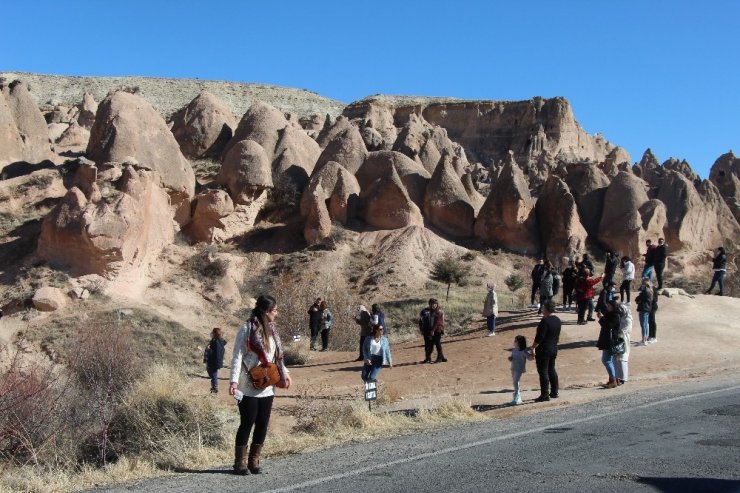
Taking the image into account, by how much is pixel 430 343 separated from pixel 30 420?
30.6 feet

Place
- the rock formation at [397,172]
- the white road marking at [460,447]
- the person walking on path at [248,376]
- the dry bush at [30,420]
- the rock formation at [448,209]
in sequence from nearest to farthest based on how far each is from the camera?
the white road marking at [460,447], the person walking on path at [248,376], the dry bush at [30,420], the rock formation at [448,209], the rock formation at [397,172]

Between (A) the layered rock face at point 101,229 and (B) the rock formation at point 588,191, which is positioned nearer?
(A) the layered rock face at point 101,229

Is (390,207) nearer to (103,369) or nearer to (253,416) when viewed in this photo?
(103,369)

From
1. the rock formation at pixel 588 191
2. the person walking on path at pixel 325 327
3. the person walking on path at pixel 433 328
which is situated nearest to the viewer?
the person walking on path at pixel 433 328

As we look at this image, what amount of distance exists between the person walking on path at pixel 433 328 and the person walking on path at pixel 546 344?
4.91 meters

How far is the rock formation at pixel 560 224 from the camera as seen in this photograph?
33.8 metres

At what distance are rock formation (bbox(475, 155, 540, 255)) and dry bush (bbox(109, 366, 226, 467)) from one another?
2426 cm

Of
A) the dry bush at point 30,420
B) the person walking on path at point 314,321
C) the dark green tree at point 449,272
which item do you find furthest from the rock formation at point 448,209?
the dry bush at point 30,420

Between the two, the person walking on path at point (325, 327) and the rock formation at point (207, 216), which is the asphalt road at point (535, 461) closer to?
the person walking on path at point (325, 327)

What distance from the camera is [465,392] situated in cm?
1323

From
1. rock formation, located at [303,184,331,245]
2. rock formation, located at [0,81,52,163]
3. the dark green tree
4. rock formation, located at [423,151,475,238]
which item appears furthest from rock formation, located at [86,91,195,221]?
rock formation, located at [423,151,475,238]

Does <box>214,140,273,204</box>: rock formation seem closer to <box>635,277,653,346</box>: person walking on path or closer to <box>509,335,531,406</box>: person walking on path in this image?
<box>635,277,653,346</box>: person walking on path

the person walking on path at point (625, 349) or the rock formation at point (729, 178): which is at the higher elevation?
the rock formation at point (729, 178)

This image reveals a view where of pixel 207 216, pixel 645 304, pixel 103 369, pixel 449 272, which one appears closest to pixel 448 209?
pixel 449 272
